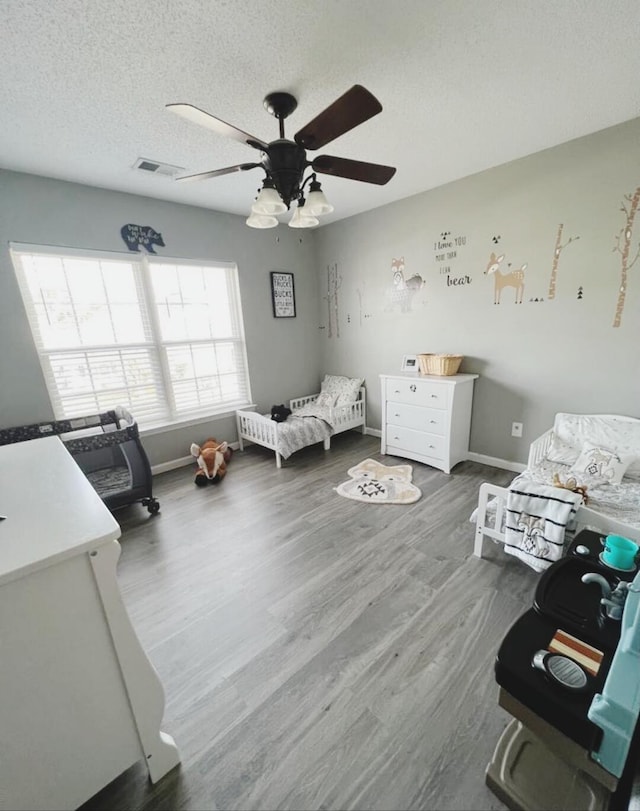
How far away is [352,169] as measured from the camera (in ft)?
5.54

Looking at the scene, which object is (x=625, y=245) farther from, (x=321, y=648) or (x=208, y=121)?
(x=321, y=648)

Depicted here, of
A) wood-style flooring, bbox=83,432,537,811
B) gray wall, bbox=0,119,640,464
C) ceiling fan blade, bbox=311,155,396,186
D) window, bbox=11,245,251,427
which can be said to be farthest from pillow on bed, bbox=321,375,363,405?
ceiling fan blade, bbox=311,155,396,186

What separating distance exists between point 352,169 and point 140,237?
86.9 inches

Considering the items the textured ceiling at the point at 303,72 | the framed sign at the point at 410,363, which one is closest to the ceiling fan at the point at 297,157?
the textured ceiling at the point at 303,72

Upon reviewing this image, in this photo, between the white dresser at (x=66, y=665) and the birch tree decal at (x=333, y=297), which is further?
the birch tree decal at (x=333, y=297)

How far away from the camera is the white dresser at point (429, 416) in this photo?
295 centimetres

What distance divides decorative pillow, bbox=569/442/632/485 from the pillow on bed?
2312 mm

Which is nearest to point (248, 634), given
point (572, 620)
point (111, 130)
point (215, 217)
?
point (572, 620)

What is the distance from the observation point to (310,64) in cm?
154

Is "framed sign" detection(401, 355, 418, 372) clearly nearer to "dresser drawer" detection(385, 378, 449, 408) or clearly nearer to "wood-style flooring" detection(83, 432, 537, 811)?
"dresser drawer" detection(385, 378, 449, 408)

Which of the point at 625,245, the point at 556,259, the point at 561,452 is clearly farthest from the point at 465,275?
the point at 561,452

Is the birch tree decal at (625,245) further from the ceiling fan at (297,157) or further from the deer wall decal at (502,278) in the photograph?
the ceiling fan at (297,157)

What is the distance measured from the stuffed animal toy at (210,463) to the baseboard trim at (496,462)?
2.45 meters

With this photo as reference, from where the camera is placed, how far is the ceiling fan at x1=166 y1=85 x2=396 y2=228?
129 centimetres
